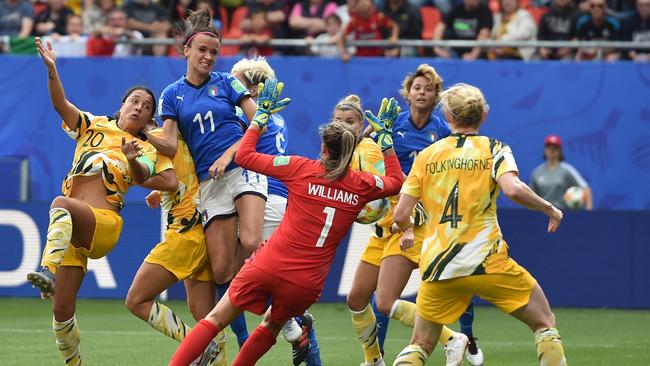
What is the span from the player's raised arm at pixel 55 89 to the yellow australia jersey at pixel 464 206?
2.83 metres

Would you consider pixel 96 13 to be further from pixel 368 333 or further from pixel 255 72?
pixel 368 333

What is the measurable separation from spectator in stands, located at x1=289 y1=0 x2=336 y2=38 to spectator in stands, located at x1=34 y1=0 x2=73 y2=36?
133 inches

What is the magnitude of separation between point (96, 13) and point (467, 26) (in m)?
5.49

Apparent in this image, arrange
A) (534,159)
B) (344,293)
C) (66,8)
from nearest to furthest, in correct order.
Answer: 1. (344,293)
2. (534,159)
3. (66,8)

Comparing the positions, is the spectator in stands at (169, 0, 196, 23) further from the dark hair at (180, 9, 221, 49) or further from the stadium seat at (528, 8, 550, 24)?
the dark hair at (180, 9, 221, 49)

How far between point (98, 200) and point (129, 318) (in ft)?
17.7

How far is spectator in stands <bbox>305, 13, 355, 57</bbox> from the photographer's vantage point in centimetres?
1692

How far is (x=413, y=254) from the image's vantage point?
9578mm

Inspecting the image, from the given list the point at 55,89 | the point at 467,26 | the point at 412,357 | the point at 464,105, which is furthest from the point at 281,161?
the point at 467,26

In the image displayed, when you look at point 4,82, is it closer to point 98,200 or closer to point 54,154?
point 54,154

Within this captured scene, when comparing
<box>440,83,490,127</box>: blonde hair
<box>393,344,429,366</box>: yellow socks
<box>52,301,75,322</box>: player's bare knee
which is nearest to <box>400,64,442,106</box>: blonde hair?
<box>440,83,490,127</box>: blonde hair

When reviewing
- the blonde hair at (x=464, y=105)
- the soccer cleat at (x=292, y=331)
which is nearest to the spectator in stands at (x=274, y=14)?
the soccer cleat at (x=292, y=331)

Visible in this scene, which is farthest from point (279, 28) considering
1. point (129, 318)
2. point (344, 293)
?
point (129, 318)

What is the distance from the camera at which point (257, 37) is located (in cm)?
1700
